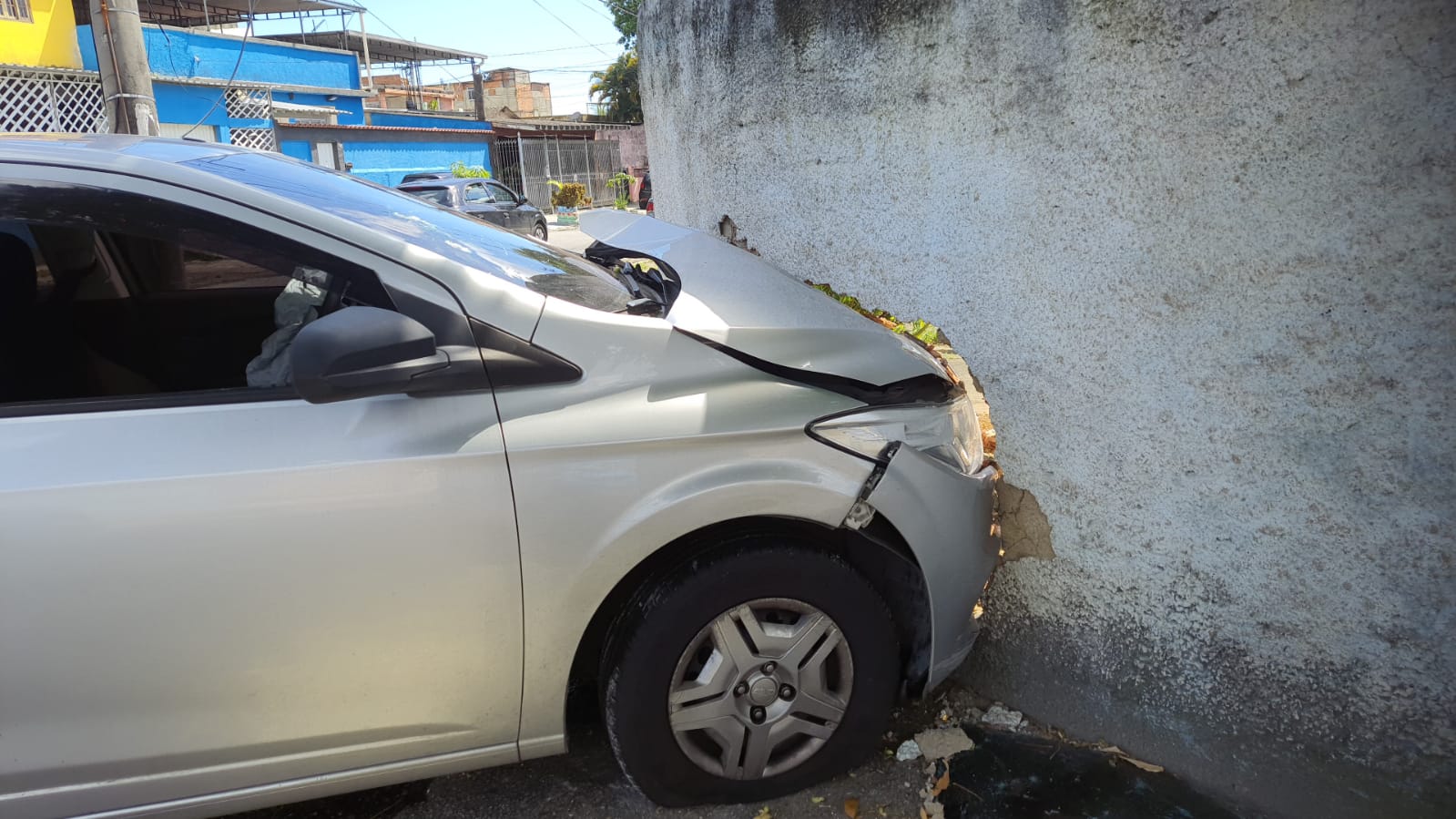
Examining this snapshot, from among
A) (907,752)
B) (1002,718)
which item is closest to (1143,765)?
(1002,718)

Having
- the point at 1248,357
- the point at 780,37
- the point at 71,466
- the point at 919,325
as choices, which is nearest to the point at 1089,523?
the point at 1248,357

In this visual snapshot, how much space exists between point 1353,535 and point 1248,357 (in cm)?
49

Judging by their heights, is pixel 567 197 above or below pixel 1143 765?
above

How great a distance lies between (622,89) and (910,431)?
45.6 metres

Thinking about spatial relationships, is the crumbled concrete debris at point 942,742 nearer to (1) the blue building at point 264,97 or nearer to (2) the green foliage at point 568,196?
(1) the blue building at point 264,97

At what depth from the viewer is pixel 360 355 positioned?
190 centimetres

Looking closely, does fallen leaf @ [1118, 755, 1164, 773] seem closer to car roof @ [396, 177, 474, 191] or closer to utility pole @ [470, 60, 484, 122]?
car roof @ [396, 177, 474, 191]

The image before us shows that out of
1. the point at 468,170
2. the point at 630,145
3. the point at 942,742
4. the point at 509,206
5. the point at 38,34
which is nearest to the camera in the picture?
the point at 942,742

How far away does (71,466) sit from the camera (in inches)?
73.4

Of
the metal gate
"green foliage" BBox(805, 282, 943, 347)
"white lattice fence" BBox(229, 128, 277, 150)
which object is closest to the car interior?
"green foliage" BBox(805, 282, 943, 347)

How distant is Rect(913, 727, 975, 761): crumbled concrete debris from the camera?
2754mm

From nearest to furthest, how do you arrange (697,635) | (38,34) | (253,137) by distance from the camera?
(697,635), (38,34), (253,137)

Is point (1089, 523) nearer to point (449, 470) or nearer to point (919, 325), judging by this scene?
point (919, 325)

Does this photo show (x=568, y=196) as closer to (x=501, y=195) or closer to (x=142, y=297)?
(x=501, y=195)
